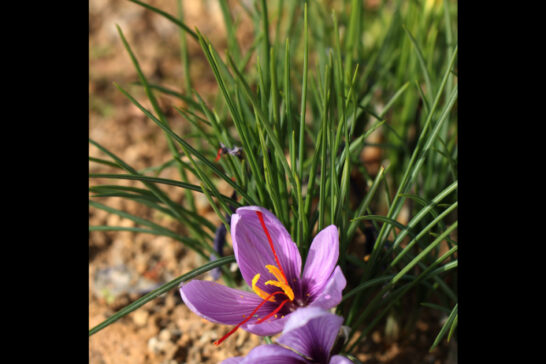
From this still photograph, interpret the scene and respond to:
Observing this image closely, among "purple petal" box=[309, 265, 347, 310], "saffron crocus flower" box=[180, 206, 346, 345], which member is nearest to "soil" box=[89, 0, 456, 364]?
"saffron crocus flower" box=[180, 206, 346, 345]

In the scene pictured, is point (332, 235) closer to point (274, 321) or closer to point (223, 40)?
point (274, 321)

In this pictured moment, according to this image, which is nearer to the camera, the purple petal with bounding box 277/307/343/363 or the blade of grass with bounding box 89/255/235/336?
the purple petal with bounding box 277/307/343/363

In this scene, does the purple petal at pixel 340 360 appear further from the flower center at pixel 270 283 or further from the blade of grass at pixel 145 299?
the blade of grass at pixel 145 299

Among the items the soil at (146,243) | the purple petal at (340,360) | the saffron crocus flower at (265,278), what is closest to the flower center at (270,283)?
the saffron crocus flower at (265,278)

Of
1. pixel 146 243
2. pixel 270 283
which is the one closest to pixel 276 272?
pixel 270 283

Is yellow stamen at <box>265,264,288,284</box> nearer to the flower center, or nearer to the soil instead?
the flower center

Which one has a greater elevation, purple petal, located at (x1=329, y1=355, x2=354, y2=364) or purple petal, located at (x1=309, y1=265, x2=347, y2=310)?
purple petal, located at (x1=309, y1=265, x2=347, y2=310)
